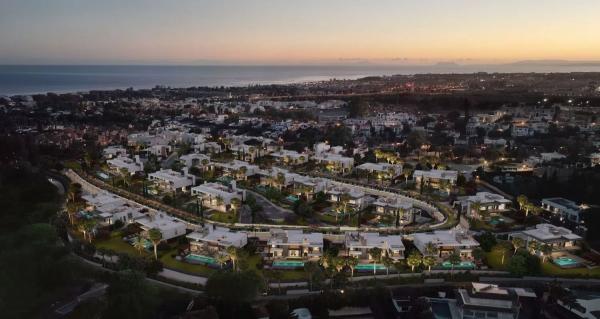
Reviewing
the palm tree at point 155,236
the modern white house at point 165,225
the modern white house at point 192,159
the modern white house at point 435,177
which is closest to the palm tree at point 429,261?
the palm tree at point 155,236

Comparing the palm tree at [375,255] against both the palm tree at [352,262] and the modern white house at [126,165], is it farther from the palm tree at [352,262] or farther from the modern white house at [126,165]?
the modern white house at [126,165]

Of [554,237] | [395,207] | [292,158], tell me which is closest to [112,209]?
[395,207]

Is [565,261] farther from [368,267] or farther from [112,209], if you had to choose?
[112,209]

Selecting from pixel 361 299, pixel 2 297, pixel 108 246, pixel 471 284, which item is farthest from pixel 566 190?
pixel 2 297

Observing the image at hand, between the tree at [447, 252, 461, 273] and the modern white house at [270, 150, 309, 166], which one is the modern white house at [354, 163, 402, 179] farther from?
the tree at [447, 252, 461, 273]

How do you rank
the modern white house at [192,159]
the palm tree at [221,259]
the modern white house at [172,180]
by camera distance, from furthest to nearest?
the modern white house at [192,159]
the modern white house at [172,180]
the palm tree at [221,259]

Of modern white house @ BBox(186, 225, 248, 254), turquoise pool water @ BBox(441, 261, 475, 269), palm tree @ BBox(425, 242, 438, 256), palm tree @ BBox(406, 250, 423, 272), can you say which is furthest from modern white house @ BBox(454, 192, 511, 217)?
modern white house @ BBox(186, 225, 248, 254)

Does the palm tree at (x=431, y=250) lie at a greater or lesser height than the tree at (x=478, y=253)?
greater
